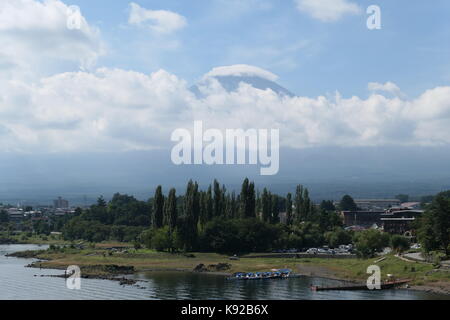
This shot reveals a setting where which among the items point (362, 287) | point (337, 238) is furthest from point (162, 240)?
point (362, 287)

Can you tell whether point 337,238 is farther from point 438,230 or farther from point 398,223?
point 438,230

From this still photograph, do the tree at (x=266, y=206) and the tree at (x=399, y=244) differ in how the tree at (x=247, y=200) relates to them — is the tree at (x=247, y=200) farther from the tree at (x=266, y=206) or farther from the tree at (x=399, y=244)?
the tree at (x=399, y=244)

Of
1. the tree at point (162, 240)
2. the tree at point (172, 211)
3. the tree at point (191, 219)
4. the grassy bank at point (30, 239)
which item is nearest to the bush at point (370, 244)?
the tree at point (191, 219)

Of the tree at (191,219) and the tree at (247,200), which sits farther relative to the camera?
the tree at (247,200)

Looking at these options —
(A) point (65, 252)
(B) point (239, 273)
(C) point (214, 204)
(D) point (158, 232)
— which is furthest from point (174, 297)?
(A) point (65, 252)

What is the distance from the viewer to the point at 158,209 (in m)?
82.4

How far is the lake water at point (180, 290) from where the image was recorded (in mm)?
48156

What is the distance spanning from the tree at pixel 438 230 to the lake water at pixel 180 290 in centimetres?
1049

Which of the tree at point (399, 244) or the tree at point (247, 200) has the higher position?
the tree at point (247, 200)

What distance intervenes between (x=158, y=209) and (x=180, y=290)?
100 feet

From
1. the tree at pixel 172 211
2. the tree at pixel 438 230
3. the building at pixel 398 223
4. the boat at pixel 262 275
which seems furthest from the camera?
the building at pixel 398 223

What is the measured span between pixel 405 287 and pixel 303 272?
50.1 feet

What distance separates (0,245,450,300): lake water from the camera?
48.2 m
